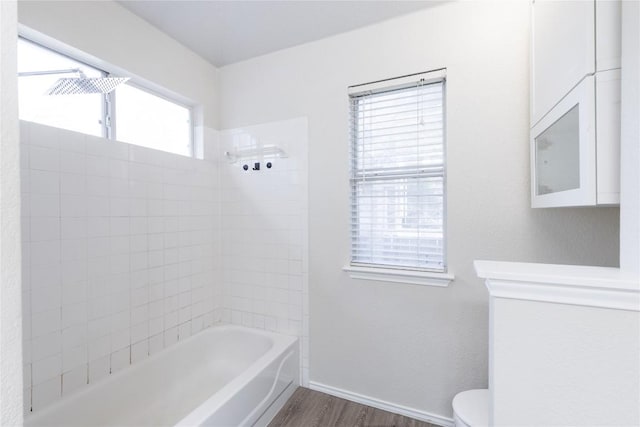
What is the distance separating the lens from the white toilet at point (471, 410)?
4.23 ft

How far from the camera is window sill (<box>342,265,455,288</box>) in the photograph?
5.87 feet

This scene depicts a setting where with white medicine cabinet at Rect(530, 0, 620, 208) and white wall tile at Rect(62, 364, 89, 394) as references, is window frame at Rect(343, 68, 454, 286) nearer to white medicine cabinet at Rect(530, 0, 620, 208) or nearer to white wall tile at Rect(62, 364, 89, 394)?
white medicine cabinet at Rect(530, 0, 620, 208)

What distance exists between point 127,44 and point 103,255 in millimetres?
1311

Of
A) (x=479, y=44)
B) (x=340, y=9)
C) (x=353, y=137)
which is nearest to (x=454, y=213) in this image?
(x=353, y=137)

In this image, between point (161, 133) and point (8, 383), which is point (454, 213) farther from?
point (161, 133)

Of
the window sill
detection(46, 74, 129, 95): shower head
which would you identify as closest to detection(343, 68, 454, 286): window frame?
the window sill

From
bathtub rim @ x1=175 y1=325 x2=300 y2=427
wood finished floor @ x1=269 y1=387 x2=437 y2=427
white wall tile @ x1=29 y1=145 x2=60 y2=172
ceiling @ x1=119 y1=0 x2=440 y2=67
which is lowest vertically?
wood finished floor @ x1=269 y1=387 x2=437 y2=427

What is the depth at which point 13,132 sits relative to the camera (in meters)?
0.47

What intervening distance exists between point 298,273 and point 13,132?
1.89 metres

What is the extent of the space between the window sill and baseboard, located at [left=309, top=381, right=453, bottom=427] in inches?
32.1

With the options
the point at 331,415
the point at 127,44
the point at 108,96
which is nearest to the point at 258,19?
the point at 127,44

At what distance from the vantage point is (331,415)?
1.91 meters

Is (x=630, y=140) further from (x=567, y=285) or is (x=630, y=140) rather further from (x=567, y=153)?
(x=567, y=285)

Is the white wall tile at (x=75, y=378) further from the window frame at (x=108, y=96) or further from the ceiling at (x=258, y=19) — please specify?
the ceiling at (x=258, y=19)
